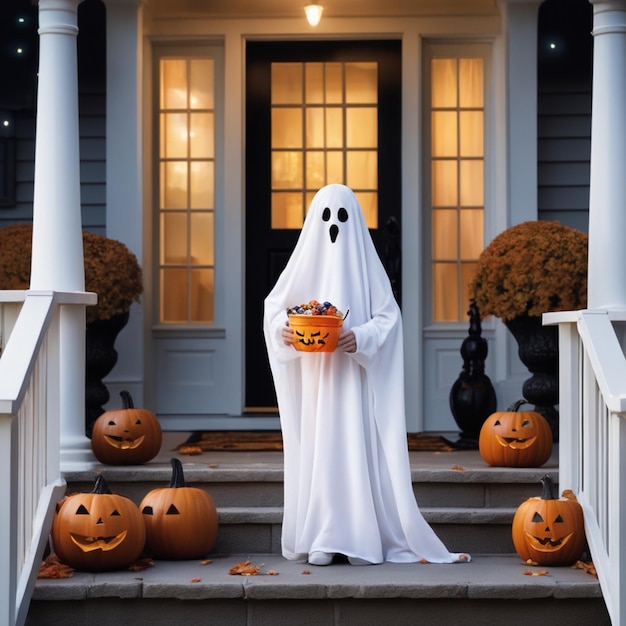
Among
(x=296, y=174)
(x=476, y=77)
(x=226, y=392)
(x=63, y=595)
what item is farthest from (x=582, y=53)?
(x=63, y=595)

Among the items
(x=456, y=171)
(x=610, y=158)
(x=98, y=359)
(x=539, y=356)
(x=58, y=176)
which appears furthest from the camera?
(x=456, y=171)

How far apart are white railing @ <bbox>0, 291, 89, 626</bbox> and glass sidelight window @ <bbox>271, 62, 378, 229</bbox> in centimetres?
306

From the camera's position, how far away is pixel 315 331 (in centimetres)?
503

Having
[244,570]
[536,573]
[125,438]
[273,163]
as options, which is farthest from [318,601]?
[273,163]

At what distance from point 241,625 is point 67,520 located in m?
0.91

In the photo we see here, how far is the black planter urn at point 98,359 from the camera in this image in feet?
24.6

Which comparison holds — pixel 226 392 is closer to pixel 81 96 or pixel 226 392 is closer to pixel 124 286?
pixel 124 286

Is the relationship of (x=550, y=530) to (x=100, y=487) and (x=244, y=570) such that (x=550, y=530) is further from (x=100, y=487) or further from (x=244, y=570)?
(x=100, y=487)

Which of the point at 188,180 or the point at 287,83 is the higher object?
the point at 287,83

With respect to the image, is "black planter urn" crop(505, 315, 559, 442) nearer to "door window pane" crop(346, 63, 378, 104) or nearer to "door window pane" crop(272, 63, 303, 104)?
"door window pane" crop(346, 63, 378, 104)

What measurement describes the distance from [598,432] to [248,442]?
290cm

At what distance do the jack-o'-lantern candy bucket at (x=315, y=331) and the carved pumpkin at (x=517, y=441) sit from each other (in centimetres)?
147

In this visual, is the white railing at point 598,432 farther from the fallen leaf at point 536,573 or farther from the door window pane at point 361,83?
the door window pane at point 361,83

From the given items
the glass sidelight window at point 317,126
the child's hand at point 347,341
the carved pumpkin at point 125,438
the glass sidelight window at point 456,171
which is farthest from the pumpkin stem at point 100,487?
the glass sidelight window at point 456,171
